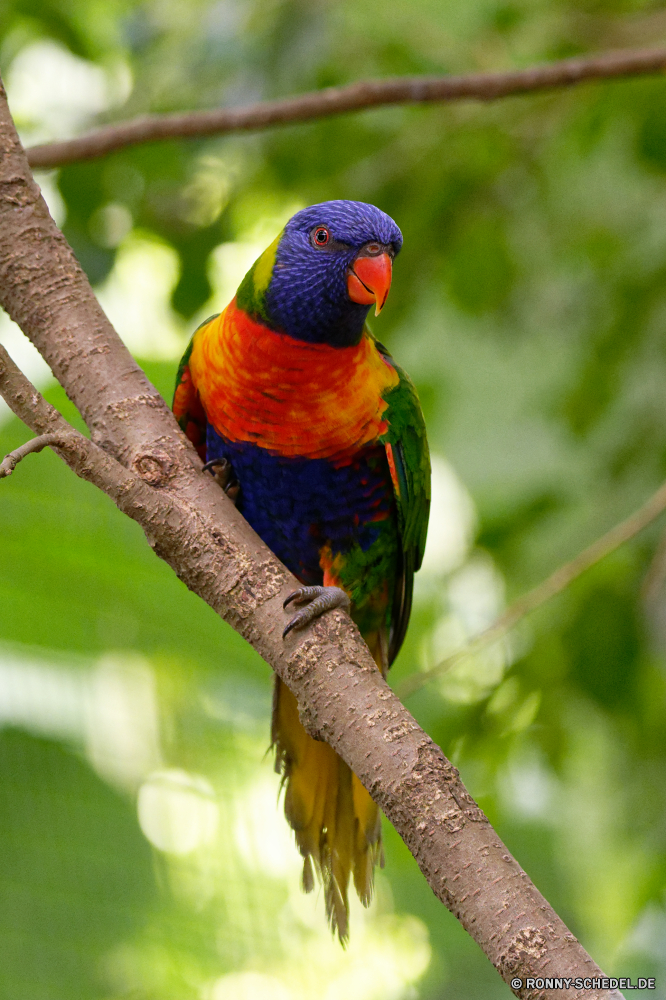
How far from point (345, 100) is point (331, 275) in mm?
416

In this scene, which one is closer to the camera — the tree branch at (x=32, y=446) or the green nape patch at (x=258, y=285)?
the tree branch at (x=32, y=446)

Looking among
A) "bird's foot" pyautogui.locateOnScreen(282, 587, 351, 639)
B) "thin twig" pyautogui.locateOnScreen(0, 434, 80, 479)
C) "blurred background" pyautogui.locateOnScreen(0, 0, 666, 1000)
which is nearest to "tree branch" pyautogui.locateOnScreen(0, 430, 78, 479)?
"thin twig" pyautogui.locateOnScreen(0, 434, 80, 479)

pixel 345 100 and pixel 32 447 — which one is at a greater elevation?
pixel 345 100

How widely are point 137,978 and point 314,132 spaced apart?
3042mm

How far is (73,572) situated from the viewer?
11.3 feet

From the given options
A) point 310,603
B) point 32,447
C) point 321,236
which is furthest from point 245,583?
point 321,236

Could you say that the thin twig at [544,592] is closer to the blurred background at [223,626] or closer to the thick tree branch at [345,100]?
the blurred background at [223,626]

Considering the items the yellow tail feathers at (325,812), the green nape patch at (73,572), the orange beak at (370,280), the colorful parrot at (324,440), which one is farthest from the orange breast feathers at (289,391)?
the green nape patch at (73,572)

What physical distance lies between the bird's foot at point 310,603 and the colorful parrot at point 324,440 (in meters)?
0.33

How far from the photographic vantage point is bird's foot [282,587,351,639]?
117 cm

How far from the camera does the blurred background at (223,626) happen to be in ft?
6.54

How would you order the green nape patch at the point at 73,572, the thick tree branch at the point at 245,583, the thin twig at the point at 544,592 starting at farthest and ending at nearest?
the green nape patch at the point at 73,572, the thin twig at the point at 544,592, the thick tree branch at the point at 245,583

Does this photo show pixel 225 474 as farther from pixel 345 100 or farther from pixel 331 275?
pixel 345 100

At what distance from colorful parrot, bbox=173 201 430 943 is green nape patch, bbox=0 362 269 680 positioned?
1478 millimetres
